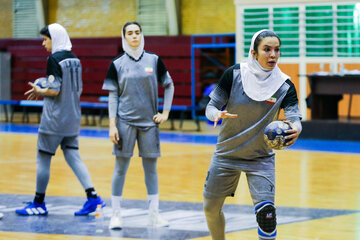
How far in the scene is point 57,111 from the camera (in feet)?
24.7

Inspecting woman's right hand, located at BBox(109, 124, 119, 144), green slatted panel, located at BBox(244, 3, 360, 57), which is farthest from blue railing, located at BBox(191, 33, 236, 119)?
woman's right hand, located at BBox(109, 124, 119, 144)

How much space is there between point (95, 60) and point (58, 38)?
1547cm

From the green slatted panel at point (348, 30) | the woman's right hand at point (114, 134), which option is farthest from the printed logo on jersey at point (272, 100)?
the green slatted panel at point (348, 30)

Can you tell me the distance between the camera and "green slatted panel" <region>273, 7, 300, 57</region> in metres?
17.8

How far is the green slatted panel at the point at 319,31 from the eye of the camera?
687 inches

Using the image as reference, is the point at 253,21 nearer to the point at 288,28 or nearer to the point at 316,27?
the point at 288,28

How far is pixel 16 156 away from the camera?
12805 millimetres

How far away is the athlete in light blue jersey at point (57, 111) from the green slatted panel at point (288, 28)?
10957mm

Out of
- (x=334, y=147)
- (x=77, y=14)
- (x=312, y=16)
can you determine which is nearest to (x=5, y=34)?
(x=77, y=14)

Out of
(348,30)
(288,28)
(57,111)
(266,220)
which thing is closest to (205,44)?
(288,28)

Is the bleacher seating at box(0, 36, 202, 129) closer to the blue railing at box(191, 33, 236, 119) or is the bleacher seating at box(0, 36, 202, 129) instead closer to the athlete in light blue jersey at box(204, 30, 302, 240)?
the blue railing at box(191, 33, 236, 119)

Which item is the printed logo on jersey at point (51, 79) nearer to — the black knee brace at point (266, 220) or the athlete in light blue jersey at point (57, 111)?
the athlete in light blue jersey at point (57, 111)

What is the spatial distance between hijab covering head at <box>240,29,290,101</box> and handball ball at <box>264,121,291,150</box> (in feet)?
0.94

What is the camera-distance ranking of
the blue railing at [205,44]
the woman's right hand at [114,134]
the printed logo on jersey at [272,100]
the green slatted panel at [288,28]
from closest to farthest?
the printed logo on jersey at [272,100] < the woman's right hand at [114,134] < the green slatted panel at [288,28] < the blue railing at [205,44]
